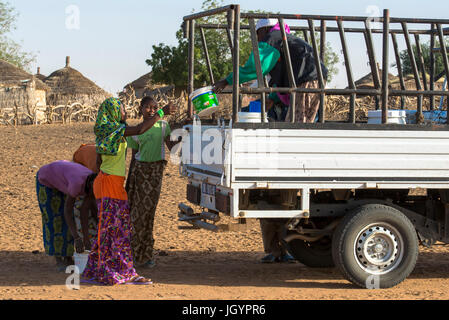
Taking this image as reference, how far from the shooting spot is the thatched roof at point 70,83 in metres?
36.5

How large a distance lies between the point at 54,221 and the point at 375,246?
3.21 meters

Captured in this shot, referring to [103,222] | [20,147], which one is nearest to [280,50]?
[103,222]

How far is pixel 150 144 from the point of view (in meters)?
7.21

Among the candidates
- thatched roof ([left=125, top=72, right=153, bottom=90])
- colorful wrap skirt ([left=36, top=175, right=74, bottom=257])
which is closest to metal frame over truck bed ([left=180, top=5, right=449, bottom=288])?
colorful wrap skirt ([left=36, top=175, right=74, bottom=257])

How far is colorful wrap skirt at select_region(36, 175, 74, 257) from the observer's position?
7223 mm

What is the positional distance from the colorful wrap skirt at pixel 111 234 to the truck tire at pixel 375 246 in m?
1.91

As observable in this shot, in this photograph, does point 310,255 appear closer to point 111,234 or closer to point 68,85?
point 111,234

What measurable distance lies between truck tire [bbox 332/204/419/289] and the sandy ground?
149 millimetres

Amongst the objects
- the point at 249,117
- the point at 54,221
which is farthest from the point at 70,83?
the point at 249,117

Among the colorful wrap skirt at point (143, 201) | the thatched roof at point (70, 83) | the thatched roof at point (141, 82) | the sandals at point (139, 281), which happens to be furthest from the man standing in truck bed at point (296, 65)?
the thatched roof at point (141, 82)

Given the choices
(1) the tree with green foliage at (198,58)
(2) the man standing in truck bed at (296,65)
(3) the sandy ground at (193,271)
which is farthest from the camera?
(1) the tree with green foliage at (198,58)

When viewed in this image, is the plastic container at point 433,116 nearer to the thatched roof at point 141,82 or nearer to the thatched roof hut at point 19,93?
the thatched roof hut at point 19,93

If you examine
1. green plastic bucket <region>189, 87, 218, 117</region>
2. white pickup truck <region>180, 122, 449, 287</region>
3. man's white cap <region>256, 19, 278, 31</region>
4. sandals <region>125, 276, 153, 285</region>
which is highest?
man's white cap <region>256, 19, 278, 31</region>

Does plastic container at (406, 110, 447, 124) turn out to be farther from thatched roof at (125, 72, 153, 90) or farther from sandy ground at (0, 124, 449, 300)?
thatched roof at (125, 72, 153, 90)
